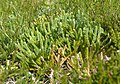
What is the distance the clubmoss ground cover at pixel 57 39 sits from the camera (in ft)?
8.54

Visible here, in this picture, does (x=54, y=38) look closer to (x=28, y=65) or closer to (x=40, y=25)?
(x=40, y=25)

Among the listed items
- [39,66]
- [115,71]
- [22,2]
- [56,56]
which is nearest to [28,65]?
[39,66]

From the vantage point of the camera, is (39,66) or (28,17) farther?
(28,17)

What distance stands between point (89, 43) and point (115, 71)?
101 centimetres

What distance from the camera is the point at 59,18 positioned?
344 centimetres

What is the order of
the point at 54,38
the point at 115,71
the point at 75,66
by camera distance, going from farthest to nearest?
1. the point at 54,38
2. the point at 75,66
3. the point at 115,71

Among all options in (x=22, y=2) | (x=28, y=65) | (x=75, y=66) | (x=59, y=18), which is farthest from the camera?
(x=22, y=2)

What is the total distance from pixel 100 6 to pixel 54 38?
0.72 metres

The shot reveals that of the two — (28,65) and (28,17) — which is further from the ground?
(28,17)

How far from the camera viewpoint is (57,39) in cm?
309

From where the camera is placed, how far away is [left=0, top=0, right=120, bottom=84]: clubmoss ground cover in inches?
102

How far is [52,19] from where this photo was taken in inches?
136

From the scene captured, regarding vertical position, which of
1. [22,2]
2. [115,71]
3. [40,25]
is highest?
[22,2]

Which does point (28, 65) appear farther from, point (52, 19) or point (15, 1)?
point (15, 1)
